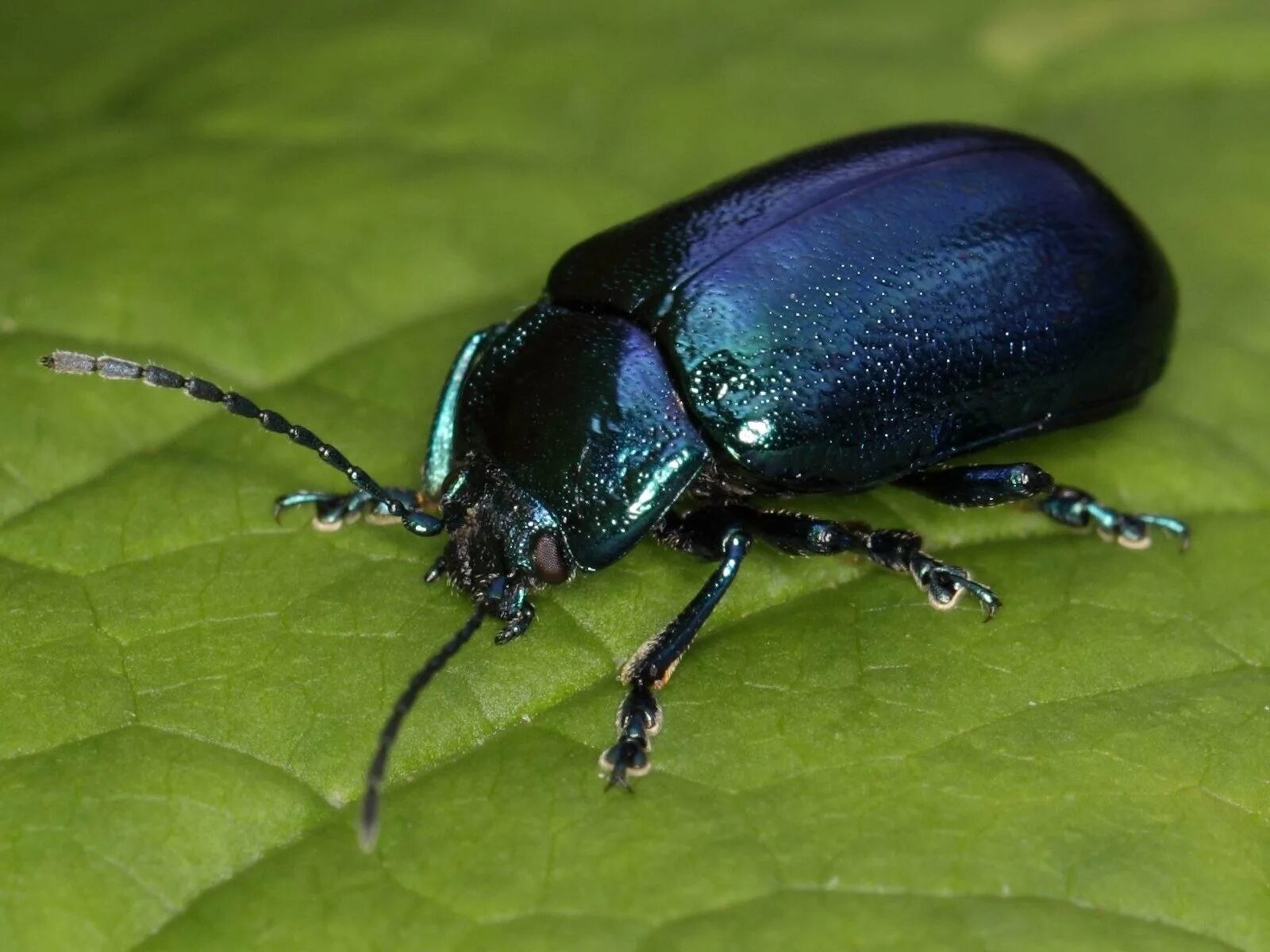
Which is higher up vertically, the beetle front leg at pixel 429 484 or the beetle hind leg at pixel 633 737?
the beetle front leg at pixel 429 484

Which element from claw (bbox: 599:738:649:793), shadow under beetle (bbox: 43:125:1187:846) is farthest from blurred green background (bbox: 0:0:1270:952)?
shadow under beetle (bbox: 43:125:1187:846)

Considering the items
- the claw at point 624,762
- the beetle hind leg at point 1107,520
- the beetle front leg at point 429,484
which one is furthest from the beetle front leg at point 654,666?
the beetle hind leg at point 1107,520

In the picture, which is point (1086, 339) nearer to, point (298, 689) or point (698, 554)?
point (698, 554)

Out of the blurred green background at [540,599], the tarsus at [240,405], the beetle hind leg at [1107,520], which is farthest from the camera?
the beetle hind leg at [1107,520]

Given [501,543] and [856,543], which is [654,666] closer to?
[501,543]

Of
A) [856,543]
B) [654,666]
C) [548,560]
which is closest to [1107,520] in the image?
[856,543]

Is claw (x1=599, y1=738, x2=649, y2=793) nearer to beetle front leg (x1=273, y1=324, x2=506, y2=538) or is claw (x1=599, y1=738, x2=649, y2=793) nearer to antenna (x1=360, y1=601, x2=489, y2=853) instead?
antenna (x1=360, y1=601, x2=489, y2=853)

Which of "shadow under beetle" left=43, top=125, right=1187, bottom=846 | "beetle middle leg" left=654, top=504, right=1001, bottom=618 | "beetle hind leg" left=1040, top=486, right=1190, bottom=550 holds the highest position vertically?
"shadow under beetle" left=43, top=125, right=1187, bottom=846

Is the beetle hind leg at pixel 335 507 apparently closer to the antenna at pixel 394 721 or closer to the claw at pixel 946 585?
the antenna at pixel 394 721
